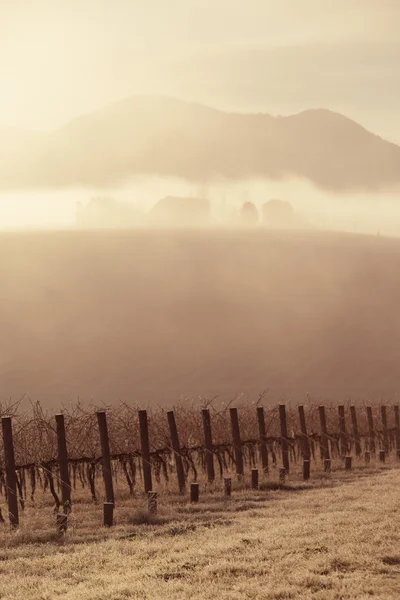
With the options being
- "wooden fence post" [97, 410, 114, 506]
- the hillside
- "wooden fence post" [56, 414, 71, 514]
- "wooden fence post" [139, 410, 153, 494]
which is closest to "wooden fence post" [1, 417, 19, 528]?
"wooden fence post" [56, 414, 71, 514]

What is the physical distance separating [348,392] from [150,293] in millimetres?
42599

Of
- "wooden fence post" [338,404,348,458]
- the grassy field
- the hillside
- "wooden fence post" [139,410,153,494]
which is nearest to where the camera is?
the grassy field

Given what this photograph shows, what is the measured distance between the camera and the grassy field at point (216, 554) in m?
10.6

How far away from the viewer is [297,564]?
11.7 metres

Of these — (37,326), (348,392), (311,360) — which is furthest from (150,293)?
(348,392)

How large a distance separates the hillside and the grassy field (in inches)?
3086

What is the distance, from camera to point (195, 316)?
5074 inches

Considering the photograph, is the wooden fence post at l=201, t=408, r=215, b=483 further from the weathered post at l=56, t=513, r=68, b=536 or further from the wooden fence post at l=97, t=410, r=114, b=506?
the weathered post at l=56, t=513, r=68, b=536

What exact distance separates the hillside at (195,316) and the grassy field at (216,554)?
3086 inches

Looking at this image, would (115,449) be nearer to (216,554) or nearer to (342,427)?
(342,427)

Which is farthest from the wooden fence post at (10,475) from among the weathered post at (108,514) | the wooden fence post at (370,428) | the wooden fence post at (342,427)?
Result: the wooden fence post at (370,428)

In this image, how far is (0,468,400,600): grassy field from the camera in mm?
10625

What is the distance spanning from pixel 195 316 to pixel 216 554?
382 ft

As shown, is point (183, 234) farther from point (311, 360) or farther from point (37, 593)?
point (37, 593)
